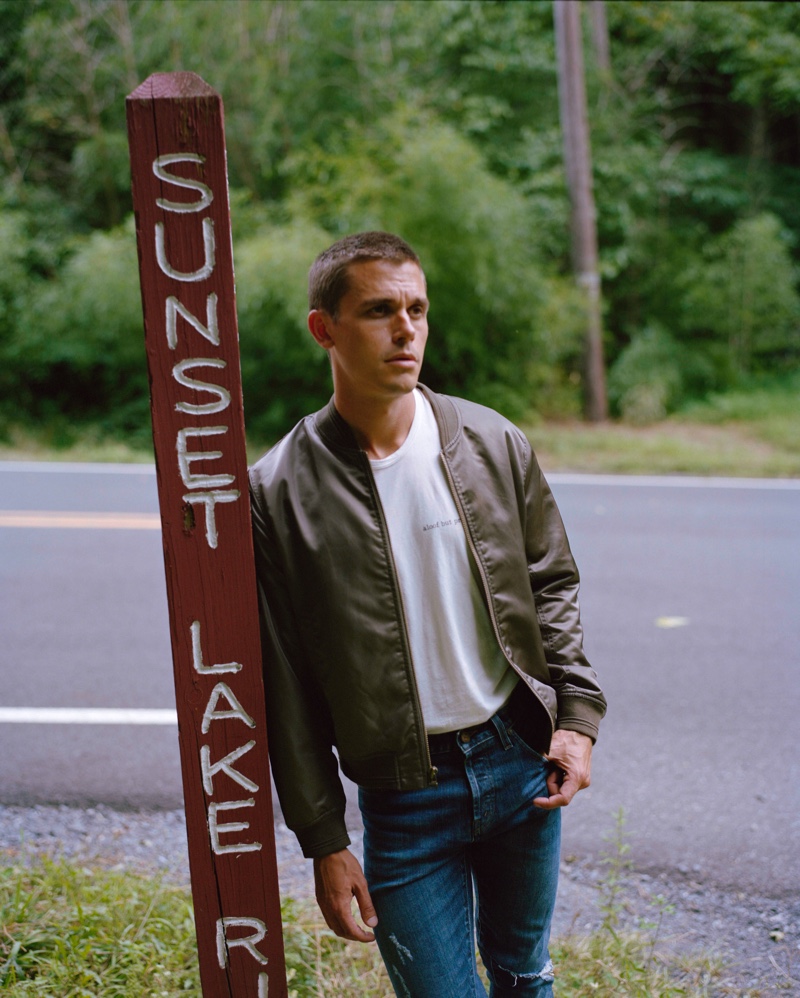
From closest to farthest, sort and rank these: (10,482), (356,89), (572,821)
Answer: (572,821), (10,482), (356,89)

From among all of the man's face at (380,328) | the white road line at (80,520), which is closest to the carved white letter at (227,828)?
the man's face at (380,328)

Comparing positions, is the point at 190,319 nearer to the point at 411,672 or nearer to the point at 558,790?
the point at 411,672

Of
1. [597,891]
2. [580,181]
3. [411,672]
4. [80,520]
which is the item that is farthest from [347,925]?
[580,181]

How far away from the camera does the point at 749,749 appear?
366 centimetres

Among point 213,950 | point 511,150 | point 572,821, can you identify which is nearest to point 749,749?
point 572,821

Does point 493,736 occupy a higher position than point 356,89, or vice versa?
point 356,89

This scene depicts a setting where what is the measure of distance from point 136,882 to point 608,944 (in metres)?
1.34

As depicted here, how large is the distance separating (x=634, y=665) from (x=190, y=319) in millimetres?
3610

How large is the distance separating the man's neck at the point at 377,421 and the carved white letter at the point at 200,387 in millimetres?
239

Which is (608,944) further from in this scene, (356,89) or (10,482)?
(356,89)

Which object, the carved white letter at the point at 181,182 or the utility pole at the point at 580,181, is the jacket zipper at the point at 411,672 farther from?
the utility pole at the point at 580,181

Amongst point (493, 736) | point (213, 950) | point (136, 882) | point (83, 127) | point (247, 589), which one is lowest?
point (136, 882)

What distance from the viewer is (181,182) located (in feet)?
4.45

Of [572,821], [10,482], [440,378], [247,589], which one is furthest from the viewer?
[440,378]
